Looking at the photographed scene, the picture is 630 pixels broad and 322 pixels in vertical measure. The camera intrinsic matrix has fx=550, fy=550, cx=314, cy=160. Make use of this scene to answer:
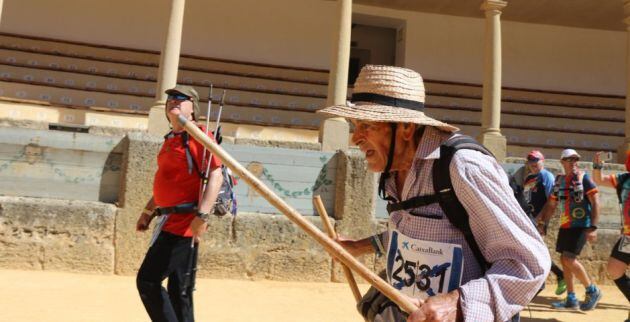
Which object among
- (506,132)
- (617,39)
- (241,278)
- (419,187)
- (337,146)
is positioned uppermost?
(617,39)

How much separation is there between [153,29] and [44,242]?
8.21 m

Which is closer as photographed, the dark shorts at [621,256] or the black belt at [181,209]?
the black belt at [181,209]

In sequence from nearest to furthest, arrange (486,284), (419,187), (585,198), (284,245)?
1. (486,284)
2. (419,187)
3. (585,198)
4. (284,245)

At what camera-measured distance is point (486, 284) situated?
1359mm

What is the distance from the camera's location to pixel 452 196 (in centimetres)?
148

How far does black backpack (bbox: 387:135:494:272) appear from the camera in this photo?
148 cm

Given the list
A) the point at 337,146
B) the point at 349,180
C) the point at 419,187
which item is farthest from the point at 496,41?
the point at 419,187

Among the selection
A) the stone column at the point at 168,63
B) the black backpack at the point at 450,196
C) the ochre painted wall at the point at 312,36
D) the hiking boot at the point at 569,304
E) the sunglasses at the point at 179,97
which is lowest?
the hiking boot at the point at 569,304

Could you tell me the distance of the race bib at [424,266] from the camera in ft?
4.94

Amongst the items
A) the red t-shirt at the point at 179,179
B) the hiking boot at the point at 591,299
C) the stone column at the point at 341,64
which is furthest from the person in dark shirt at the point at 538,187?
the red t-shirt at the point at 179,179

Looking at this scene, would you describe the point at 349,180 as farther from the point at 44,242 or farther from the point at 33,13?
the point at 33,13

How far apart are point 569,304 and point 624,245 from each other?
1.36 meters

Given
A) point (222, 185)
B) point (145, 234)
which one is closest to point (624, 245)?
point (222, 185)

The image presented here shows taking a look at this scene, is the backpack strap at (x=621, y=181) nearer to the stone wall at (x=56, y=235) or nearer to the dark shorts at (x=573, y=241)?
the dark shorts at (x=573, y=241)
